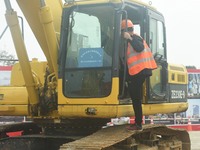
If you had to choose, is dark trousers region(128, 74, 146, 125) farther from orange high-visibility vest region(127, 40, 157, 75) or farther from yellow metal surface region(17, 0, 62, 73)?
yellow metal surface region(17, 0, 62, 73)

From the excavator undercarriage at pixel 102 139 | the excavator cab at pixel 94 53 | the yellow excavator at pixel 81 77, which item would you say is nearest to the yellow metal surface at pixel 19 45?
the yellow excavator at pixel 81 77

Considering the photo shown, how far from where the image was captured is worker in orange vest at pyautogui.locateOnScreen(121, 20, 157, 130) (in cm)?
670

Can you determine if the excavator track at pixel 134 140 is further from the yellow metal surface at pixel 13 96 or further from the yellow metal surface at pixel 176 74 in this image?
the yellow metal surface at pixel 13 96

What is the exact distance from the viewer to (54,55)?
706cm

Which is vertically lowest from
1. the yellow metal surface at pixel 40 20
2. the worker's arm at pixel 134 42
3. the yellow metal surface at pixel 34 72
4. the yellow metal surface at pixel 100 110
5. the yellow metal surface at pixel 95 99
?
the yellow metal surface at pixel 100 110

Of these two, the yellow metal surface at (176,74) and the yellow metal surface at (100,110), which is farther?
the yellow metal surface at (176,74)

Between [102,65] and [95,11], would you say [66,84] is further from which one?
[95,11]

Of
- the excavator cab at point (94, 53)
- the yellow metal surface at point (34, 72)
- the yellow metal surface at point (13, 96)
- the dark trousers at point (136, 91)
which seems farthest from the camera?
the yellow metal surface at point (34, 72)

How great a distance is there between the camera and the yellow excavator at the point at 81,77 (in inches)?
263

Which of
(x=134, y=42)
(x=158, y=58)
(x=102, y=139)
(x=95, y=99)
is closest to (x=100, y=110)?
(x=95, y=99)

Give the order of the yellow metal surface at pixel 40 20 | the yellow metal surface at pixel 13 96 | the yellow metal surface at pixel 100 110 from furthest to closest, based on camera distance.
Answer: the yellow metal surface at pixel 13 96 → the yellow metal surface at pixel 40 20 → the yellow metal surface at pixel 100 110

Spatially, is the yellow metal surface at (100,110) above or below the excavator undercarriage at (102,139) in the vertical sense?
above

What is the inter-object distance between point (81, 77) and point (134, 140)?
4.36 feet

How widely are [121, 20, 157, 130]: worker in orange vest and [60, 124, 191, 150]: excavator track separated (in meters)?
0.40
